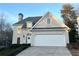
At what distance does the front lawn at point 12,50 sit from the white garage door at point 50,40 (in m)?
0.63

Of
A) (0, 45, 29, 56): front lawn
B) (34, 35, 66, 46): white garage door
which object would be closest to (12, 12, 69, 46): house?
(34, 35, 66, 46): white garage door

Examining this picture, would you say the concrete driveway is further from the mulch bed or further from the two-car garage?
the two-car garage

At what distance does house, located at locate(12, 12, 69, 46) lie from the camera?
30.8ft

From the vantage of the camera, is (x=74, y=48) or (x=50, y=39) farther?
(x=50, y=39)

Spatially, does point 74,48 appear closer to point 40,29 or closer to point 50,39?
point 50,39

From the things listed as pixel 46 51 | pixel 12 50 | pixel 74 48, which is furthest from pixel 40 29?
pixel 74 48

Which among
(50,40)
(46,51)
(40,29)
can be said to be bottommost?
(46,51)

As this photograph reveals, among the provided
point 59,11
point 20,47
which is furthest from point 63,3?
point 20,47

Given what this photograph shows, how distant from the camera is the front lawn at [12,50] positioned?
909 centimetres

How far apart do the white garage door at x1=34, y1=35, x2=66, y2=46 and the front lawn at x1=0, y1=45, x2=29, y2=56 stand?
0.63 m

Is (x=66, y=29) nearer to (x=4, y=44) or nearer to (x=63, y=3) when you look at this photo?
(x=63, y=3)

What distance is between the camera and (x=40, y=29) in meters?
9.53

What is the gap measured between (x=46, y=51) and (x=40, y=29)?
0.93 m

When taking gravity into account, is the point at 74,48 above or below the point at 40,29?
below
